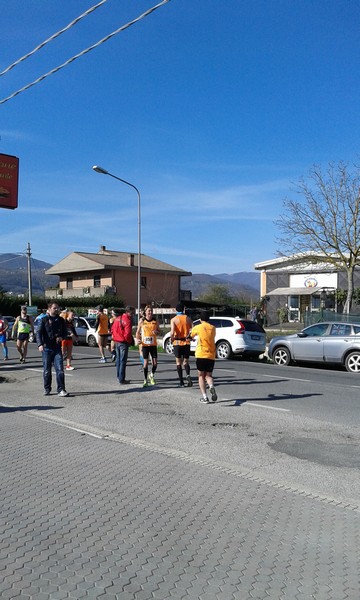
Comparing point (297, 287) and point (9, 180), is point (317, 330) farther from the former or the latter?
point (297, 287)

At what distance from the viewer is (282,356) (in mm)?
18953

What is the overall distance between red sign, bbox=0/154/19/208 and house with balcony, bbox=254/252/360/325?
25808mm

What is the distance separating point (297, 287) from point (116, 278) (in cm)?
2001

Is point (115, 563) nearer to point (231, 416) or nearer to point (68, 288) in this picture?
point (231, 416)

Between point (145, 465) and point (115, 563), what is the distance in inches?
98.9

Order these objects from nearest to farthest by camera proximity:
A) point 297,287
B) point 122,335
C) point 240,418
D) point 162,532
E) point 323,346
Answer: point 162,532 < point 240,418 < point 122,335 < point 323,346 < point 297,287

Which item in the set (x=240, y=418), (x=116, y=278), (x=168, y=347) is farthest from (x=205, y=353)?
(x=116, y=278)

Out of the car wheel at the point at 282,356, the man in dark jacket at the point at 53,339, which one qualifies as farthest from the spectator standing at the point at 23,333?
the car wheel at the point at 282,356

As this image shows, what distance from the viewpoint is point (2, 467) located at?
6367 millimetres

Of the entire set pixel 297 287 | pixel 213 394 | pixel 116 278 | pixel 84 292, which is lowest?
pixel 213 394

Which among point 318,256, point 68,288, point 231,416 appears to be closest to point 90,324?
point 318,256

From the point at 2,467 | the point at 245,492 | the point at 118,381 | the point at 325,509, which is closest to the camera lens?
the point at 325,509

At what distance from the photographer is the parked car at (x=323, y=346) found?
17.2 m

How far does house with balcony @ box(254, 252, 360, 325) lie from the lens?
42.0 m
